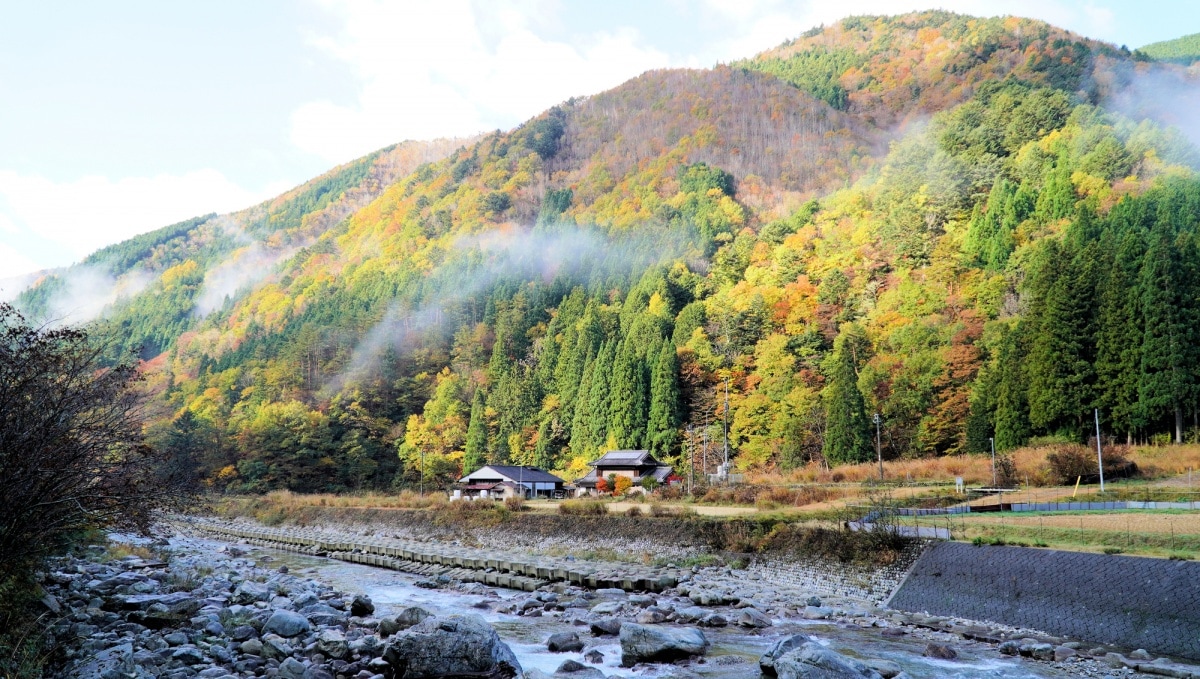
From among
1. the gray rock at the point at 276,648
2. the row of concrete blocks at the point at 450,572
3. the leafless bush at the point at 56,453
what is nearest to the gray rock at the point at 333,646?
the gray rock at the point at 276,648

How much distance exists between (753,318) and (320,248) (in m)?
117

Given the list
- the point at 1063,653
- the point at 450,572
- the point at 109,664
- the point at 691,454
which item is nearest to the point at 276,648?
the point at 109,664

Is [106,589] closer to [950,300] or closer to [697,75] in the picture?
[950,300]

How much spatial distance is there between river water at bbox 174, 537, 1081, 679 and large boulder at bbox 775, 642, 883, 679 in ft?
3.51

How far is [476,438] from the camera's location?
70375 millimetres

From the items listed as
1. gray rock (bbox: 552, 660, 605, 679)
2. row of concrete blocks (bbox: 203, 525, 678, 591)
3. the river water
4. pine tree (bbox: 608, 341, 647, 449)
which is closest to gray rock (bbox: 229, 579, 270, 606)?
the river water

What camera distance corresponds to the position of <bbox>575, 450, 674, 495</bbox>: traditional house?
52875mm

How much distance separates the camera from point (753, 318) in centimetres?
6662

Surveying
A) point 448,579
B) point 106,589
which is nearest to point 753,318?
point 448,579

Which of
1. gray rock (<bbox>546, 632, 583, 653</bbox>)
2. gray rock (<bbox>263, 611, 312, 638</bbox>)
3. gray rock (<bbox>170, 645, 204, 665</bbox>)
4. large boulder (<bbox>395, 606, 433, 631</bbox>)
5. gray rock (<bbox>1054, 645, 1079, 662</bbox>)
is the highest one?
gray rock (<bbox>170, 645, 204, 665</bbox>)

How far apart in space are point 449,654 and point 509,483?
42.5 m

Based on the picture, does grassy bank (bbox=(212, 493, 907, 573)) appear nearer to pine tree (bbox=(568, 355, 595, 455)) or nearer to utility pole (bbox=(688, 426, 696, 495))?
utility pole (bbox=(688, 426, 696, 495))

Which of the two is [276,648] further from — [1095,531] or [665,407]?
[665,407]

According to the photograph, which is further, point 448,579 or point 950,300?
point 950,300
